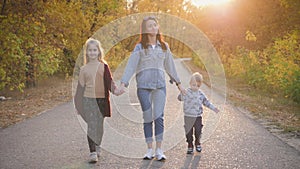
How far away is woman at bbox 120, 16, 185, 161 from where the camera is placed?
541cm

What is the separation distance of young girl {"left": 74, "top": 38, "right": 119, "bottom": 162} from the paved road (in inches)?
17.4

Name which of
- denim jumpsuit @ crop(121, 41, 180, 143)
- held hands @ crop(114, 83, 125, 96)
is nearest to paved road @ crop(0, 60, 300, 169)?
denim jumpsuit @ crop(121, 41, 180, 143)

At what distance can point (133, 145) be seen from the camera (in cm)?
635

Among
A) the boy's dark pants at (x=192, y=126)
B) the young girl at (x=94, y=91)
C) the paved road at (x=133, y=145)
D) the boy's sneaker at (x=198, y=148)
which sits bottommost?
the paved road at (x=133, y=145)

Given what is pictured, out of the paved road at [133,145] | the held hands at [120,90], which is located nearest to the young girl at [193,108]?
the paved road at [133,145]

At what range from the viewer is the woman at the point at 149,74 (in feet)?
17.8

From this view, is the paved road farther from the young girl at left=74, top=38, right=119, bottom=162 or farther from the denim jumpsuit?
the denim jumpsuit

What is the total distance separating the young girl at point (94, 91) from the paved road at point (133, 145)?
0.44 metres

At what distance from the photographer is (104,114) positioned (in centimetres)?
556

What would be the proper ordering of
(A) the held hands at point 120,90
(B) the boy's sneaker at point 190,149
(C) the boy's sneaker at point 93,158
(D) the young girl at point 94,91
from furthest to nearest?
(B) the boy's sneaker at point 190,149, (D) the young girl at point 94,91, (A) the held hands at point 120,90, (C) the boy's sneaker at point 93,158

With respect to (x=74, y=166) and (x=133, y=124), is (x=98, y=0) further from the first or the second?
(x=74, y=166)

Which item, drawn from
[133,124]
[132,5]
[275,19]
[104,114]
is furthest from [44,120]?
[132,5]

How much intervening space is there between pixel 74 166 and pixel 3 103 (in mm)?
8312

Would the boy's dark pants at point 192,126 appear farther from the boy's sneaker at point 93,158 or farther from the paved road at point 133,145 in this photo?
the boy's sneaker at point 93,158
